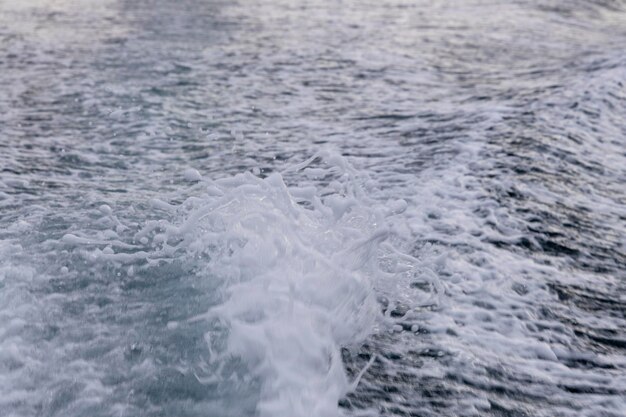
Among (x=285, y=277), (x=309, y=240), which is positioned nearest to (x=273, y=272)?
(x=285, y=277)

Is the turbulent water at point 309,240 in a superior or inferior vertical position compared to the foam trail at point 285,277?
inferior

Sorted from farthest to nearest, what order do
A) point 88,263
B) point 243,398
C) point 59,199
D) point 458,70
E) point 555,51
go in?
1. point 555,51
2. point 458,70
3. point 59,199
4. point 88,263
5. point 243,398

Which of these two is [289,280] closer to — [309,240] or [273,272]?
[273,272]

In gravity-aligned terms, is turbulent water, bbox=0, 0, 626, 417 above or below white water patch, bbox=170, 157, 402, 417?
below

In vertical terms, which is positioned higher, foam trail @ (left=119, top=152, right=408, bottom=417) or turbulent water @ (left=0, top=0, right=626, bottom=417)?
foam trail @ (left=119, top=152, right=408, bottom=417)

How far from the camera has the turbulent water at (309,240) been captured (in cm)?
423

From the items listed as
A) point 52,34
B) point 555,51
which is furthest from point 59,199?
point 555,51

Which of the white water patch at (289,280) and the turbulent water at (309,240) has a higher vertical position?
the white water patch at (289,280)

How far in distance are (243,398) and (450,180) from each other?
407cm

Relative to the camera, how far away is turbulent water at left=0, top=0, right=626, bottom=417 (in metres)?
4.23

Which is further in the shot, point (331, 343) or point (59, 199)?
point (59, 199)

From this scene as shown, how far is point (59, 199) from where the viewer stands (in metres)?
6.81

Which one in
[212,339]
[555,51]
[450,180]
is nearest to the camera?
[212,339]

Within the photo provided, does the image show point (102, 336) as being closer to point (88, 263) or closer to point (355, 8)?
point (88, 263)
